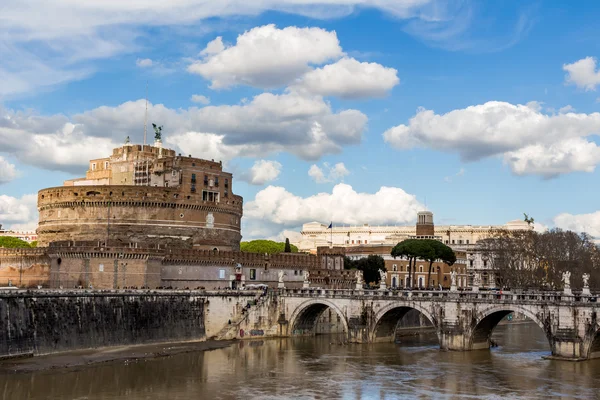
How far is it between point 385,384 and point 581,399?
12.3m

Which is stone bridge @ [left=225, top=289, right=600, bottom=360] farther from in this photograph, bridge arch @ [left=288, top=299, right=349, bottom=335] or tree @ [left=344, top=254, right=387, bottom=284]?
tree @ [left=344, top=254, right=387, bottom=284]

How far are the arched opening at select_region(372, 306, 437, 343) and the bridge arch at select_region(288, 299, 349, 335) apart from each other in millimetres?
4279

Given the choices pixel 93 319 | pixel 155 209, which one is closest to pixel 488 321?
pixel 93 319

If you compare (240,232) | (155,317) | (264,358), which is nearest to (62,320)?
(155,317)

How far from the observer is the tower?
169375 millimetres

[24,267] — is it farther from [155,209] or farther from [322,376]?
[322,376]

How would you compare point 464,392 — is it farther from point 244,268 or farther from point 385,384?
point 244,268

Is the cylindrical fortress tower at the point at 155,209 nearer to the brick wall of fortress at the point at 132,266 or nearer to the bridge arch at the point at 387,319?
the brick wall of fortress at the point at 132,266

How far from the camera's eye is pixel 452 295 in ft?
213

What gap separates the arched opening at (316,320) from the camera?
75.7 metres

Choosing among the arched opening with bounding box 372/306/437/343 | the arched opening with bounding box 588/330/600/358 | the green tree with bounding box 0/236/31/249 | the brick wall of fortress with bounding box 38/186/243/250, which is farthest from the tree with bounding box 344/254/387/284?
the arched opening with bounding box 588/330/600/358

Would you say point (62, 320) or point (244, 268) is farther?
point (244, 268)

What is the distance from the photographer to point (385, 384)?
163 feet

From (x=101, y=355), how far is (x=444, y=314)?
28.6m
